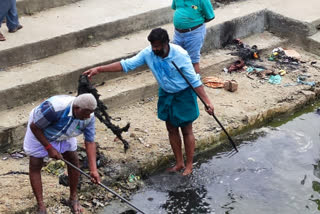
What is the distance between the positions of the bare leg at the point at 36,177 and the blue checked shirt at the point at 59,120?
356mm

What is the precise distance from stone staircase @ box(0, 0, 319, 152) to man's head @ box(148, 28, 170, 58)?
6.58ft

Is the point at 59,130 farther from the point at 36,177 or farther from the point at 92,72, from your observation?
the point at 92,72

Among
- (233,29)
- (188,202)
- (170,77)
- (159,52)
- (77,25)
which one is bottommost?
(188,202)

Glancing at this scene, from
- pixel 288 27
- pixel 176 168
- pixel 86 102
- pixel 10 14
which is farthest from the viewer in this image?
pixel 288 27

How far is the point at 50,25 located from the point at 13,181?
320 centimetres

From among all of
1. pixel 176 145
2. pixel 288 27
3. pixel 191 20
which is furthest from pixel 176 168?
pixel 288 27

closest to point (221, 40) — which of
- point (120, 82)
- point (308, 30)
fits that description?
point (308, 30)

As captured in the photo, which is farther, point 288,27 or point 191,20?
point 288,27

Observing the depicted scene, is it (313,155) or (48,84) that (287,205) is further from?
(48,84)

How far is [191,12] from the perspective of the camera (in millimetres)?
7059

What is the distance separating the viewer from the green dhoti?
574 centimetres

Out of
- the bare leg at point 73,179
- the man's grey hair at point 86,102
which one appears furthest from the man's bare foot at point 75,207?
the man's grey hair at point 86,102

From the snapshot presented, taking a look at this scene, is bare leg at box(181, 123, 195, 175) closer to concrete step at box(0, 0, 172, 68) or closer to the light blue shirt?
the light blue shirt

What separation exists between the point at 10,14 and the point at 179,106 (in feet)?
11.3
